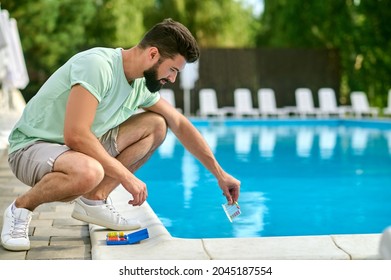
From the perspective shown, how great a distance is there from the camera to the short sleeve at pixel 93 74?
3010mm

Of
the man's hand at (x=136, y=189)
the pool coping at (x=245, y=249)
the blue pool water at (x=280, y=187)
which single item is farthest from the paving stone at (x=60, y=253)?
the blue pool water at (x=280, y=187)

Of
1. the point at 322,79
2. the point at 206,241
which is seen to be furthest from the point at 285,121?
the point at 206,241

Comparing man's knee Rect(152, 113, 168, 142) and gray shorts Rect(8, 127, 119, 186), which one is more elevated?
man's knee Rect(152, 113, 168, 142)

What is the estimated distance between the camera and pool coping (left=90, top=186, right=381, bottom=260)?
116 inches

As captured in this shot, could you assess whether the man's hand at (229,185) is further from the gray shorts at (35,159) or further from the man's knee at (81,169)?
the gray shorts at (35,159)

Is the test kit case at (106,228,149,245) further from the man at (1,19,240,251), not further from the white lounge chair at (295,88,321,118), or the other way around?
the white lounge chair at (295,88,321,118)

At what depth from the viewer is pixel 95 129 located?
10.6 ft

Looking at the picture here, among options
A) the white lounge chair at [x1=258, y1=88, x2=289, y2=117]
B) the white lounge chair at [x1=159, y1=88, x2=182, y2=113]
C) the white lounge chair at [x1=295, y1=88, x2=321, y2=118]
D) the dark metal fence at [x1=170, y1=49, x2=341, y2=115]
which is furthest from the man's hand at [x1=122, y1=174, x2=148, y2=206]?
the dark metal fence at [x1=170, y1=49, x2=341, y2=115]

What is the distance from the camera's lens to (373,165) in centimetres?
873

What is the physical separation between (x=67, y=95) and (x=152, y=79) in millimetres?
361

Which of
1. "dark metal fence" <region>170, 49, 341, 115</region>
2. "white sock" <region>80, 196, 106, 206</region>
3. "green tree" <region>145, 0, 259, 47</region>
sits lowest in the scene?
"white sock" <region>80, 196, 106, 206</region>

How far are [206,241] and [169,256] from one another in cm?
28
